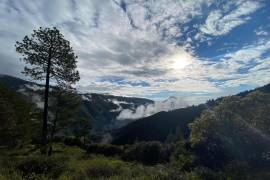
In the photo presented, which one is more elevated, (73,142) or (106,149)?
(73,142)

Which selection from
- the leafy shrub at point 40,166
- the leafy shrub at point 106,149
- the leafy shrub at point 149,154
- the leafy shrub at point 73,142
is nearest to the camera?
the leafy shrub at point 40,166

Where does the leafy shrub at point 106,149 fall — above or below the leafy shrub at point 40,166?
below

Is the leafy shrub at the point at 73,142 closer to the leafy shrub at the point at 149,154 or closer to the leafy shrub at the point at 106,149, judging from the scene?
the leafy shrub at the point at 106,149

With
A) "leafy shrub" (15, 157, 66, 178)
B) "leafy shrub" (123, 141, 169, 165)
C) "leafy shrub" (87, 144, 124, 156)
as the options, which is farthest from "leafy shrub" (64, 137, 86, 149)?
"leafy shrub" (15, 157, 66, 178)

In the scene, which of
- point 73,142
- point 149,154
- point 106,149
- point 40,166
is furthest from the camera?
point 73,142

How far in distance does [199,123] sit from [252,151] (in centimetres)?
533

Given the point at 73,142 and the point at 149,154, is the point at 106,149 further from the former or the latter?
the point at 149,154

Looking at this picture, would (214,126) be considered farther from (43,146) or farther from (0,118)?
(0,118)

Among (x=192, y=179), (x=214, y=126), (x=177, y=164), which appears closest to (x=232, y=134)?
(x=214, y=126)

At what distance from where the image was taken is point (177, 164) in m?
14.6

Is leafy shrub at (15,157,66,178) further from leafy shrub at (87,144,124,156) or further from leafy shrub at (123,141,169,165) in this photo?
leafy shrub at (87,144,124,156)

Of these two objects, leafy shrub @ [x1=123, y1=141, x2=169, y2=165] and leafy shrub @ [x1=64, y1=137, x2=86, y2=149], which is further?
leafy shrub @ [x1=64, y1=137, x2=86, y2=149]

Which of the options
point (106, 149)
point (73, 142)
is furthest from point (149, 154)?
point (73, 142)

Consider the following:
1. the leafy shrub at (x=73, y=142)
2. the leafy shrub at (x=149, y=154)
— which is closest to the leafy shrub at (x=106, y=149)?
the leafy shrub at (x=73, y=142)
